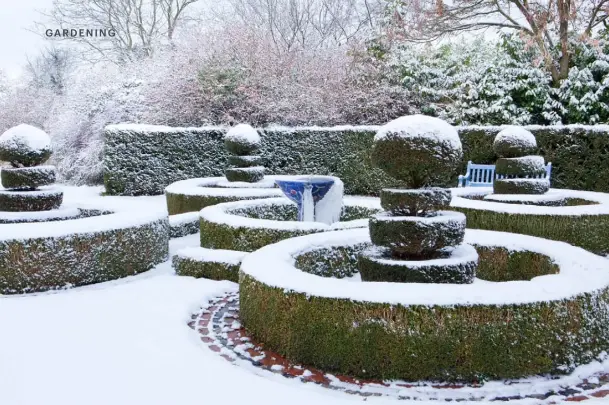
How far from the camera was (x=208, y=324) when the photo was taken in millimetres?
5211

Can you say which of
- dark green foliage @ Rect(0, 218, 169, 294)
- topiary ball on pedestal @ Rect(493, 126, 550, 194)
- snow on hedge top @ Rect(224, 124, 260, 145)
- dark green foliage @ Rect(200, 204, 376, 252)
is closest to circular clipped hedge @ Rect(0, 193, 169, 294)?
dark green foliage @ Rect(0, 218, 169, 294)

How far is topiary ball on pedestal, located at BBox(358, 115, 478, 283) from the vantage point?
4996 millimetres

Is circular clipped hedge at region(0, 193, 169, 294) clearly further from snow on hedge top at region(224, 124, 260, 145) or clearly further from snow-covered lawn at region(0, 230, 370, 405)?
snow on hedge top at region(224, 124, 260, 145)

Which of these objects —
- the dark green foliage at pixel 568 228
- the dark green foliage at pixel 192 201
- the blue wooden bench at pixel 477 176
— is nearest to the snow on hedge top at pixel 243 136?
the dark green foliage at pixel 192 201

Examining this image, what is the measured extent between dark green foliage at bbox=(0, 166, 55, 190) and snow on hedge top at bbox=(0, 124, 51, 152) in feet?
0.99

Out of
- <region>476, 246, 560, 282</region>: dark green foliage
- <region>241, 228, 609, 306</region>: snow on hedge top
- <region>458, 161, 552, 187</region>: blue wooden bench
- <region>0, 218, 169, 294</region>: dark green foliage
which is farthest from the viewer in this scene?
<region>458, 161, 552, 187</region>: blue wooden bench

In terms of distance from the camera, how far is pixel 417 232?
5.04m

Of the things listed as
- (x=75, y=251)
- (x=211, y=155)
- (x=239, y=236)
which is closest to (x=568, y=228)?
(x=239, y=236)

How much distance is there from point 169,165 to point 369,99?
7.40 m

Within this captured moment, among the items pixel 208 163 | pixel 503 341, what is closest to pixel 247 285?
pixel 503 341

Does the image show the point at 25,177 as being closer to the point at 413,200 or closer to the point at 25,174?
the point at 25,174

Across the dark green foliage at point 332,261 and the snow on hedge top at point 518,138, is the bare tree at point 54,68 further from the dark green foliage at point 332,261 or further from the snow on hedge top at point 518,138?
the dark green foliage at point 332,261

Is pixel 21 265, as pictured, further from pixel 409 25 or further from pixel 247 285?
pixel 409 25

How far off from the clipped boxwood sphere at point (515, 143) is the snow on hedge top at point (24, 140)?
307 inches
